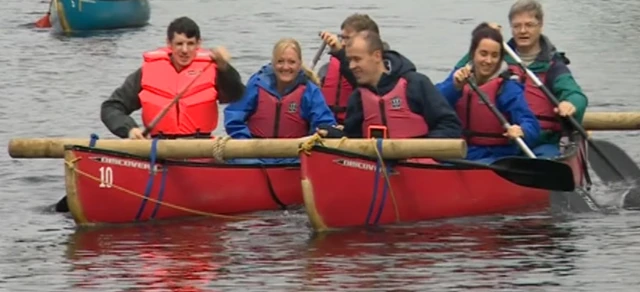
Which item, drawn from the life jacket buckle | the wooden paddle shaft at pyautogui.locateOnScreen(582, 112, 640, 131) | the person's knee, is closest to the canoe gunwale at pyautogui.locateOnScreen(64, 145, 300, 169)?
the life jacket buckle

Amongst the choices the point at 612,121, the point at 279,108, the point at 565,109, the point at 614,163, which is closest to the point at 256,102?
the point at 279,108

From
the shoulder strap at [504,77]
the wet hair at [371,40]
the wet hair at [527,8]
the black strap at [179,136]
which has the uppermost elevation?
the wet hair at [527,8]

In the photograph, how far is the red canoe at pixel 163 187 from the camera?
12.0m

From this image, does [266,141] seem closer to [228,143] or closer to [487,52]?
[228,143]

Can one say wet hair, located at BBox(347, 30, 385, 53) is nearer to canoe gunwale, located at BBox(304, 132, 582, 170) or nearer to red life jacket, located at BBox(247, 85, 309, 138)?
canoe gunwale, located at BBox(304, 132, 582, 170)

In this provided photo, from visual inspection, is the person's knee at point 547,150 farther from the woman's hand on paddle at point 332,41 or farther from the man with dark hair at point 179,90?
the man with dark hair at point 179,90

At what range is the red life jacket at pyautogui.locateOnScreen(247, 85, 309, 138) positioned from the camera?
12992 mm

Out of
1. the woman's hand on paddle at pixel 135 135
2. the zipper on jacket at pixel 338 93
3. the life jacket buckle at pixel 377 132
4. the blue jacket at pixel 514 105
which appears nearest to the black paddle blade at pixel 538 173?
the blue jacket at pixel 514 105

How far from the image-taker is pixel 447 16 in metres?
32.8

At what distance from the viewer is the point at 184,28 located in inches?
488

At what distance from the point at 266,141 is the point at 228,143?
25cm

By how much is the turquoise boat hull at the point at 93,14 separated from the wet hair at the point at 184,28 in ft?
58.4

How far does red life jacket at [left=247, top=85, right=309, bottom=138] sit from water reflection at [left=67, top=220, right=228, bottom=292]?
0.85m

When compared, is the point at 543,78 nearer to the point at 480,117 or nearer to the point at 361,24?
the point at 480,117
